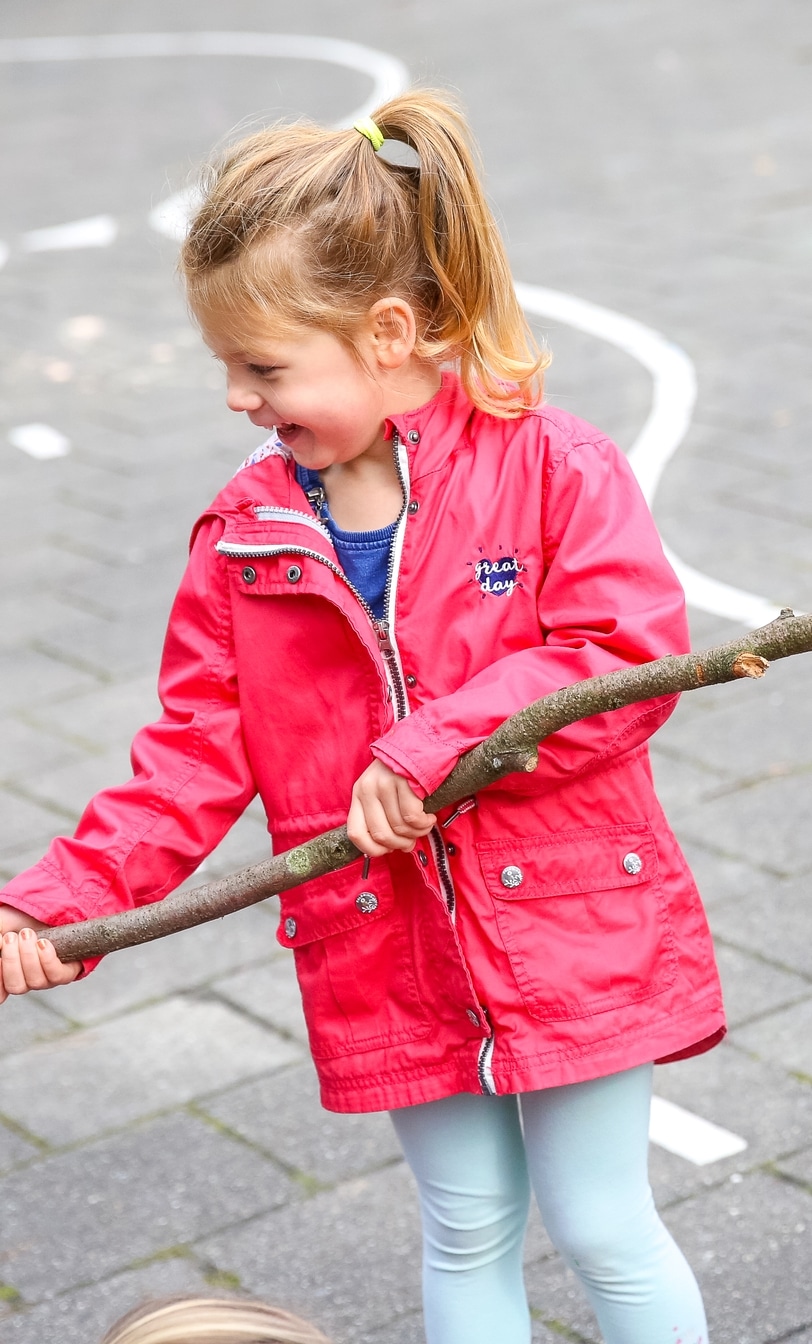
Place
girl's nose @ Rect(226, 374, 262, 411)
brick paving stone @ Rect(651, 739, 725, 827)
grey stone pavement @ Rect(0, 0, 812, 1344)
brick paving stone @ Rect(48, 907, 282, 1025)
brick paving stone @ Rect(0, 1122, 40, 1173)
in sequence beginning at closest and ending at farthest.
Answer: girl's nose @ Rect(226, 374, 262, 411), grey stone pavement @ Rect(0, 0, 812, 1344), brick paving stone @ Rect(0, 1122, 40, 1173), brick paving stone @ Rect(48, 907, 282, 1025), brick paving stone @ Rect(651, 739, 725, 827)

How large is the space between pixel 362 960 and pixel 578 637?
18.8 inches

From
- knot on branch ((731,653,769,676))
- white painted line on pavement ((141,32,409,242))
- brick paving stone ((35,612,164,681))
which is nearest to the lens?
knot on branch ((731,653,769,676))

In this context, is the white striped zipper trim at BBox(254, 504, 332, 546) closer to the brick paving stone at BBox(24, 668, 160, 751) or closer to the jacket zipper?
the jacket zipper

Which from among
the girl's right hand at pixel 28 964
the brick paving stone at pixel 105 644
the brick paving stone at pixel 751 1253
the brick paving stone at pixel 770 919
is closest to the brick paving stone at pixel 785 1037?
the brick paving stone at pixel 770 919

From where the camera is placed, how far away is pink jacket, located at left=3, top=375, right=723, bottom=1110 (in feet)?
6.64

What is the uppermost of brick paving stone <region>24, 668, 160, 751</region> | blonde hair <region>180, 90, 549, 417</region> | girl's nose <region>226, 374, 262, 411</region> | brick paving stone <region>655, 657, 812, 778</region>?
blonde hair <region>180, 90, 549, 417</region>

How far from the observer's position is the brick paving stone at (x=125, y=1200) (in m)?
2.90

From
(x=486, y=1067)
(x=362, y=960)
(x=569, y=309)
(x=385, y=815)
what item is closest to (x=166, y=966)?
(x=362, y=960)

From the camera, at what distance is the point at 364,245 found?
204 centimetres

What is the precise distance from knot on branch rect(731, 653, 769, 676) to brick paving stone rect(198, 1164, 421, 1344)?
143 cm

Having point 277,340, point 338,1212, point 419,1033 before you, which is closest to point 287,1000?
point 338,1212

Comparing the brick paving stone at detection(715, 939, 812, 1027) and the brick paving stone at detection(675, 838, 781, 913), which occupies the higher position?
the brick paving stone at detection(675, 838, 781, 913)

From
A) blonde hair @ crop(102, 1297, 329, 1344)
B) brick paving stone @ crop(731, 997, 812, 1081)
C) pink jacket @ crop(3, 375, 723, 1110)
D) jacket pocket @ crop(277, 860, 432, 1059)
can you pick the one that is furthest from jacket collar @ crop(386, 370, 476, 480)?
brick paving stone @ crop(731, 997, 812, 1081)

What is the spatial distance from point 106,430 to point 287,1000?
3.95 metres
